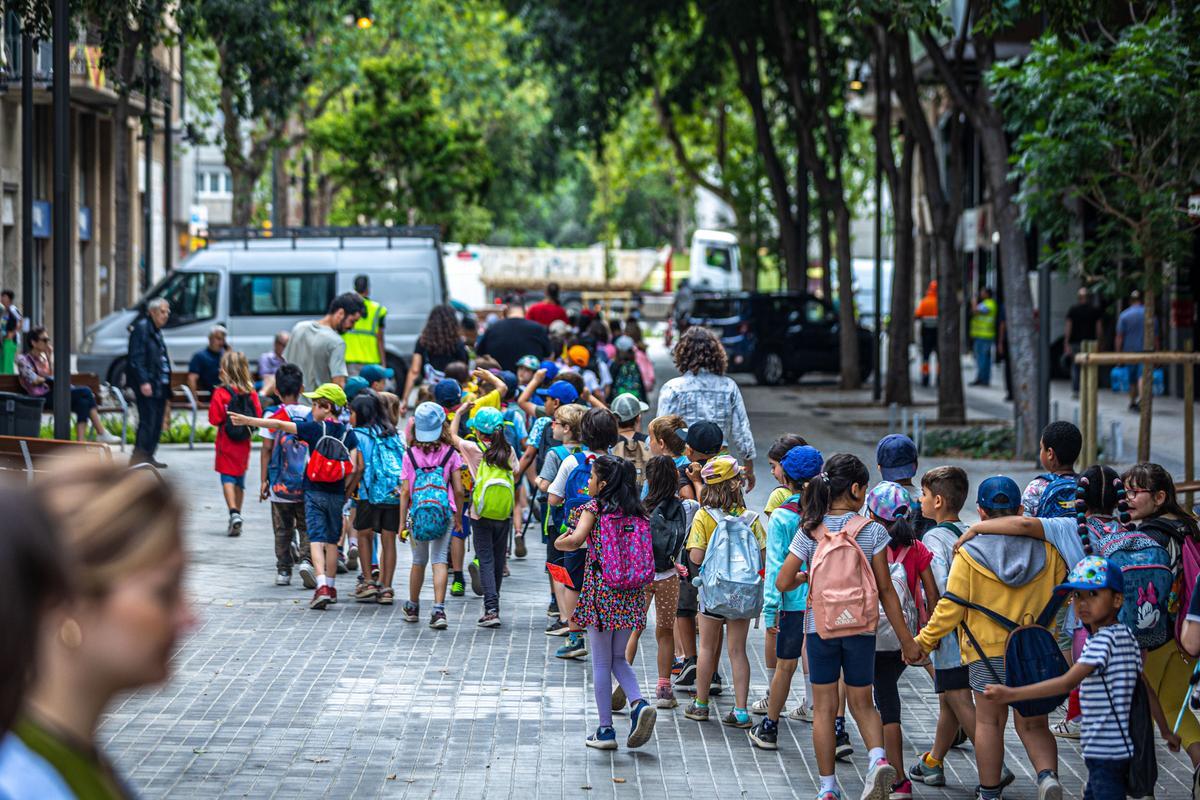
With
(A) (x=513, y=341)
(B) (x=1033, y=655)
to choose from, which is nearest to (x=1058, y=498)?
(B) (x=1033, y=655)

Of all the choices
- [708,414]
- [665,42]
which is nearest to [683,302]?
[665,42]

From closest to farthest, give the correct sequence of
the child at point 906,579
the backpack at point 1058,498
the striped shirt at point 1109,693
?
the striped shirt at point 1109,693
the child at point 906,579
the backpack at point 1058,498

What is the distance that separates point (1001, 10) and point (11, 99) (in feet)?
76.3

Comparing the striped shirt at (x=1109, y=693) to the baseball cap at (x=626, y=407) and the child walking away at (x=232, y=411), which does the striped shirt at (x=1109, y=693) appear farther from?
the child walking away at (x=232, y=411)

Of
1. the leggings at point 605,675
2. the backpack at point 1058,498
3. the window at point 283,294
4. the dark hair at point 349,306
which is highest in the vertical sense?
the window at point 283,294

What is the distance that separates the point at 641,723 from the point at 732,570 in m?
0.78

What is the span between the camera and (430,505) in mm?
9422

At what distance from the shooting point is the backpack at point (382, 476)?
998cm

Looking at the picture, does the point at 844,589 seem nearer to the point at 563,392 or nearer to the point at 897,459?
the point at 897,459

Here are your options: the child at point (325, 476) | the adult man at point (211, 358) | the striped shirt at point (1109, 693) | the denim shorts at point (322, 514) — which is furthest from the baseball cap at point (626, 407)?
the adult man at point (211, 358)

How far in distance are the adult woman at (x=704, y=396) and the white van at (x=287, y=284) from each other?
627 inches

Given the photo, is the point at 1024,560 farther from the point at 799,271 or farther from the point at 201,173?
the point at 201,173

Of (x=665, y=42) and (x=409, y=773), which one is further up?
(x=665, y=42)

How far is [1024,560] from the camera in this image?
5938 mm
